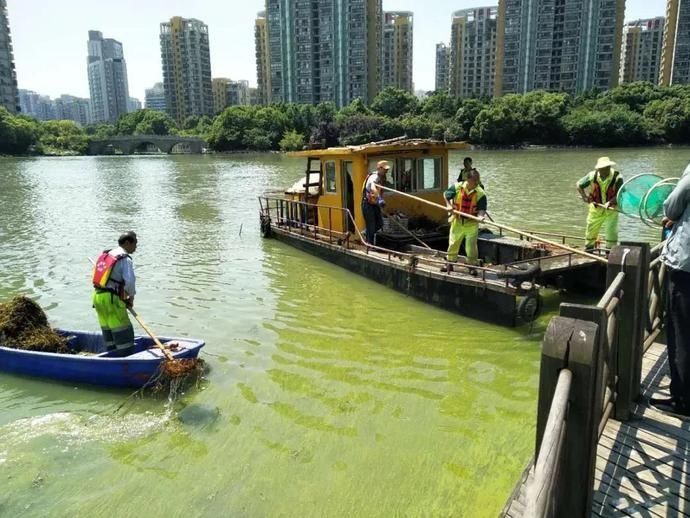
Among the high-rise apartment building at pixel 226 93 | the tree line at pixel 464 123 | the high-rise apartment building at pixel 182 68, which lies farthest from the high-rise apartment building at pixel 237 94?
the tree line at pixel 464 123

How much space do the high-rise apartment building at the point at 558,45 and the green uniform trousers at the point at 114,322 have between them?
126787mm

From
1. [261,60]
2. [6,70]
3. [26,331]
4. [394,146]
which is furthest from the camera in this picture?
[261,60]

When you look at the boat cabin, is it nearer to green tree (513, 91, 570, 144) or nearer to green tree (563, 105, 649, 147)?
green tree (563, 105, 649, 147)

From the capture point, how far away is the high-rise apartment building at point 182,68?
6673 inches

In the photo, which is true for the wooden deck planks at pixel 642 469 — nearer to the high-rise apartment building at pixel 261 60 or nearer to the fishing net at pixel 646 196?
the fishing net at pixel 646 196

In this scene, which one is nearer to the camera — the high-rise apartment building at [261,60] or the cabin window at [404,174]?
the cabin window at [404,174]

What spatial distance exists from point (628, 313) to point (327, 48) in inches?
5111

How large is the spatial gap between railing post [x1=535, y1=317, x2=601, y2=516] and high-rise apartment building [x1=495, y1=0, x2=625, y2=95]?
129713 millimetres

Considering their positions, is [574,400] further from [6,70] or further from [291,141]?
[6,70]

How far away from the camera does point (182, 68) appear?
6654 inches

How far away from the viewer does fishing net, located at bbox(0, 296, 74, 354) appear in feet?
25.1

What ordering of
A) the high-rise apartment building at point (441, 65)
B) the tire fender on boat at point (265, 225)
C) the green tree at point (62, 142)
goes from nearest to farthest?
the tire fender on boat at point (265, 225) < the green tree at point (62, 142) < the high-rise apartment building at point (441, 65)

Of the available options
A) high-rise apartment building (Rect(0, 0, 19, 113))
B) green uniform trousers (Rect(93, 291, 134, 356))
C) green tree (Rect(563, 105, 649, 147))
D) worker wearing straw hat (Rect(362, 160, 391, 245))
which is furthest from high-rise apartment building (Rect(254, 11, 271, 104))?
green uniform trousers (Rect(93, 291, 134, 356))

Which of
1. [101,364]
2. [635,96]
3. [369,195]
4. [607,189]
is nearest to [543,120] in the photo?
[635,96]
